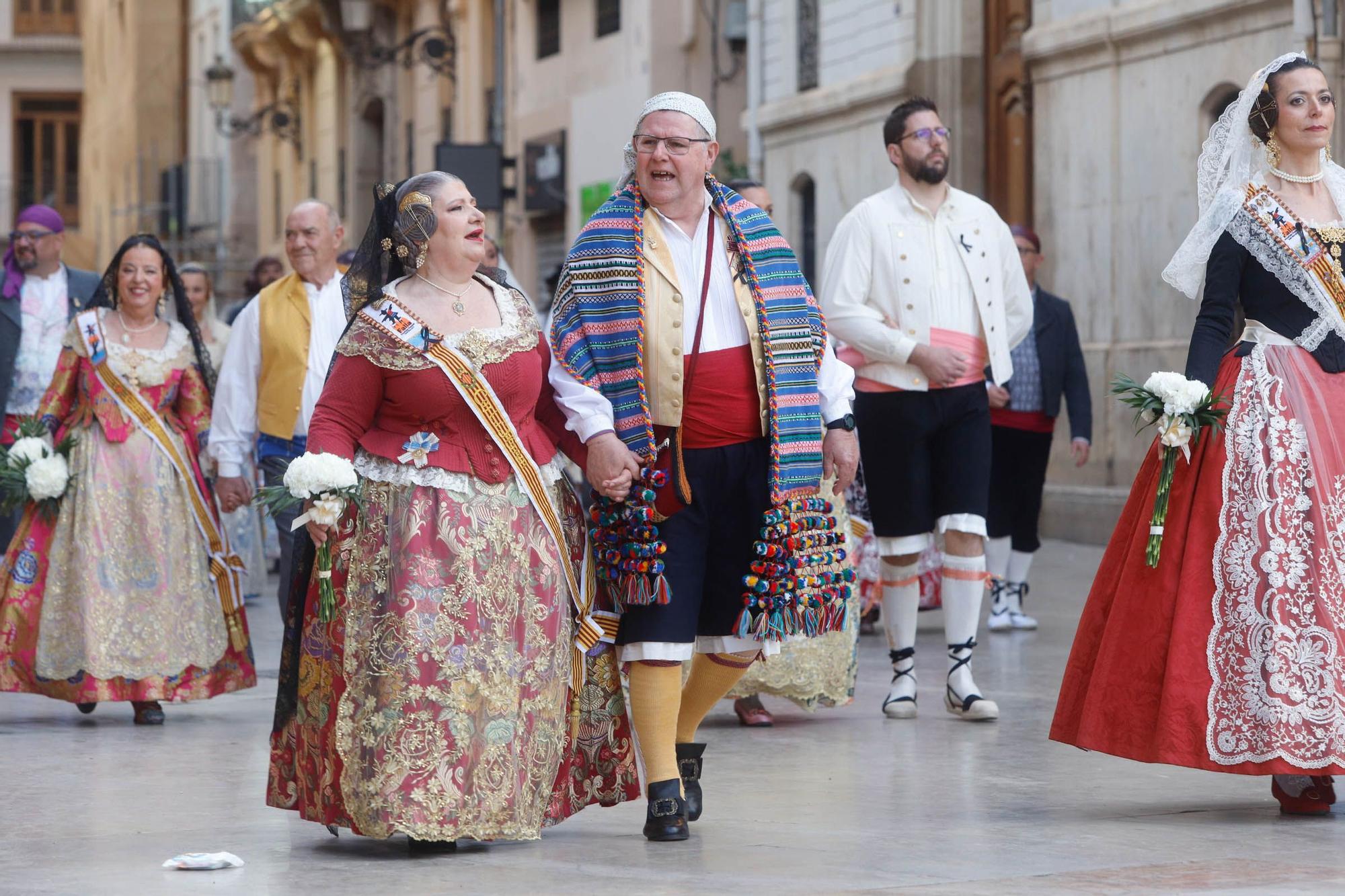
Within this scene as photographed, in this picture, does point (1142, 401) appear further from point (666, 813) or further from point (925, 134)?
point (925, 134)

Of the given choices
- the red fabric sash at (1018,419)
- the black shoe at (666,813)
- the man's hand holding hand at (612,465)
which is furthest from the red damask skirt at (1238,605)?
the red fabric sash at (1018,419)

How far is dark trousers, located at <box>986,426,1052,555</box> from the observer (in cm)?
1162

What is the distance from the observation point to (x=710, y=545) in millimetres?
6035

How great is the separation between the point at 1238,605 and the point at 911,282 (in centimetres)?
244

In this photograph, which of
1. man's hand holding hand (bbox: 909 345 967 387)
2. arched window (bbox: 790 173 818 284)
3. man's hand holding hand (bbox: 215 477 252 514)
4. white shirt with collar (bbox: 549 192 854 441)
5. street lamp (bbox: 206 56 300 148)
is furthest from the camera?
street lamp (bbox: 206 56 300 148)

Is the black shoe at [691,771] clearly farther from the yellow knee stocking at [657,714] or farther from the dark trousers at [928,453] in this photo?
the dark trousers at [928,453]

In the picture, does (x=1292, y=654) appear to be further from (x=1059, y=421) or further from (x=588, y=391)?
(x=1059, y=421)

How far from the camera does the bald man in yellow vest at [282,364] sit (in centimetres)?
861

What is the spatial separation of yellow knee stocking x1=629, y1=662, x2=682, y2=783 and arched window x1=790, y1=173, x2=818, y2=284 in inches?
655

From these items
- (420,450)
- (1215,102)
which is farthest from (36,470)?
(1215,102)

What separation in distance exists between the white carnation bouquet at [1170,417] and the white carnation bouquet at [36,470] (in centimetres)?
440

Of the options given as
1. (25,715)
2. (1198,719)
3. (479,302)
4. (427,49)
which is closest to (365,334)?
(479,302)

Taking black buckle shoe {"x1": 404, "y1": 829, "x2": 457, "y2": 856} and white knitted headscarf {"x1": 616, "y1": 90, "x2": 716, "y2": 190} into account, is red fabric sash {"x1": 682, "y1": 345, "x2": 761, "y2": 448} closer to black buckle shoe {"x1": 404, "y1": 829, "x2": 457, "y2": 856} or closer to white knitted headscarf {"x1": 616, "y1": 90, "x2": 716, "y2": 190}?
white knitted headscarf {"x1": 616, "y1": 90, "x2": 716, "y2": 190}

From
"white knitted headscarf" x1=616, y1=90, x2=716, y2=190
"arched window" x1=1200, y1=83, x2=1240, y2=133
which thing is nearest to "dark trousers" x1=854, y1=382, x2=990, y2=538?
"white knitted headscarf" x1=616, y1=90, x2=716, y2=190
